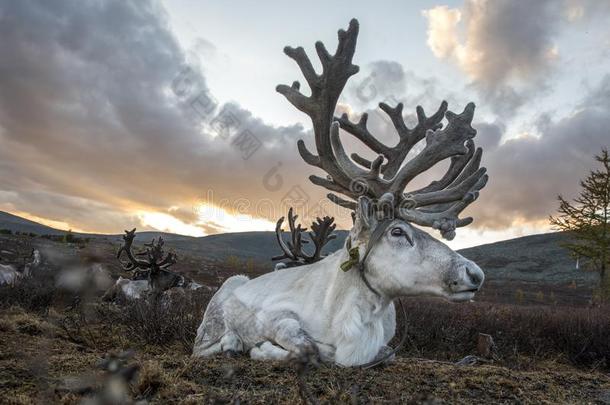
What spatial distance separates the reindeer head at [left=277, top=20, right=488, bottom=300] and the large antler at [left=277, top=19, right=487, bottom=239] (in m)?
0.01

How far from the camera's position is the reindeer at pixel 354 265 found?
170 inches

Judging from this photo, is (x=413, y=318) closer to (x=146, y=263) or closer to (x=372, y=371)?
(x=372, y=371)

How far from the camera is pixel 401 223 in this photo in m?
4.56

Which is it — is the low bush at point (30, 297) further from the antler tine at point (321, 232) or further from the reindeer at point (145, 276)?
the antler tine at point (321, 232)

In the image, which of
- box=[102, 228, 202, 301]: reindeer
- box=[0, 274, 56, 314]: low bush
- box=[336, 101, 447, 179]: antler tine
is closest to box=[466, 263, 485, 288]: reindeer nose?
box=[336, 101, 447, 179]: antler tine

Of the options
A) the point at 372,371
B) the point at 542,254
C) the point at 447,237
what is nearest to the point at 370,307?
the point at 372,371

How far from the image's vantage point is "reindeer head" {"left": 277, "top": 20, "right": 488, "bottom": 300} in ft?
14.0

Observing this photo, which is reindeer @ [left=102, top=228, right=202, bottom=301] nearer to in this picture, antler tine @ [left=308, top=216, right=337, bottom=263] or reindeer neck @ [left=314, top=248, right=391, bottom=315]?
antler tine @ [left=308, top=216, right=337, bottom=263]

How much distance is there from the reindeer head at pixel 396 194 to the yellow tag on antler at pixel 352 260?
0.4 inches

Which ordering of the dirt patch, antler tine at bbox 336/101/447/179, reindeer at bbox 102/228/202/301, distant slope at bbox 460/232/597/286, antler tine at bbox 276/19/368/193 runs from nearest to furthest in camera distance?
the dirt patch, antler tine at bbox 276/19/368/193, antler tine at bbox 336/101/447/179, reindeer at bbox 102/228/202/301, distant slope at bbox 460/232/597/286

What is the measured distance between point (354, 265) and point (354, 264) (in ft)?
0.13

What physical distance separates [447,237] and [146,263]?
12245 mm

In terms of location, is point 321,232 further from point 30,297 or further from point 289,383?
point 30,297

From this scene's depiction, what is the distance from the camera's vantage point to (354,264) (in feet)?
15.2
